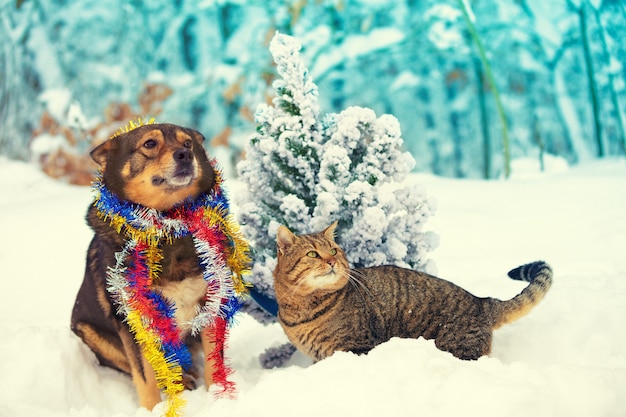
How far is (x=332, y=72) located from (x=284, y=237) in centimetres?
432

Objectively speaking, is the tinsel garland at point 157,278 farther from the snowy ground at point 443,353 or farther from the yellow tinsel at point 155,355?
the snowy ground at point 443,353

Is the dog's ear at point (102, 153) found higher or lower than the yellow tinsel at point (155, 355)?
higher

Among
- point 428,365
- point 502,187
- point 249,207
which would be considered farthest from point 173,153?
point 502,187

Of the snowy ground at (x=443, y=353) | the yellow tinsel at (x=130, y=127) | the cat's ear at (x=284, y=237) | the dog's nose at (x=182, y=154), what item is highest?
the yellow tinsel at (x=130, y=127)

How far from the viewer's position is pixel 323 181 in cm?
216

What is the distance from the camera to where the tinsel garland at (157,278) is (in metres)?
1.74

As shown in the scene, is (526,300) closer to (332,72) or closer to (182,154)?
(182,154)

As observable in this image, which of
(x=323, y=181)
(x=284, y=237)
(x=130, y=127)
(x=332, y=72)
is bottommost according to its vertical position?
(x=284, y=237)

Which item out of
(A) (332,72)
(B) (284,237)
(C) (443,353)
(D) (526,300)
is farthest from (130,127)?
(A) (332,72)

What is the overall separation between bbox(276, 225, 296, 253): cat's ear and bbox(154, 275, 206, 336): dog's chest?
27 centimetres

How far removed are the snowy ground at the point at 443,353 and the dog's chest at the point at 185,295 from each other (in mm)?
247

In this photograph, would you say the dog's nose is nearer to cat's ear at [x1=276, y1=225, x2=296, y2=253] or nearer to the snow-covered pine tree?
cat's ear at [x1=276, y1=225, x2=296, y2=253]

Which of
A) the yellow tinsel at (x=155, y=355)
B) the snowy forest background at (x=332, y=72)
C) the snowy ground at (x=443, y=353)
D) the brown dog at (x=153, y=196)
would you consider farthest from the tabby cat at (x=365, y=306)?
the snowy forest background at (x=332, y=72)

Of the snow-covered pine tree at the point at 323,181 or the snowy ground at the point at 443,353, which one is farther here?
the snow-covered pine tree at the point at 323,181
